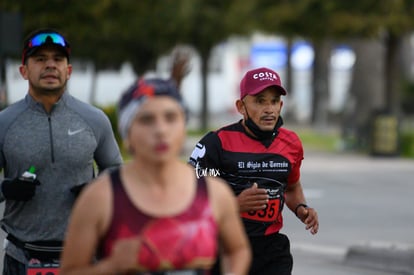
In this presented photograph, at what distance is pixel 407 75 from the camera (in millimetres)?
63094

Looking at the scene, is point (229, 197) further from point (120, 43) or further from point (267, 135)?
point (120, 43)

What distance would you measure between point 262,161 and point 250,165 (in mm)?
71

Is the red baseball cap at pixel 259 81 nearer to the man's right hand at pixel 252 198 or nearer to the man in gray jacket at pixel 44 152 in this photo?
the man's right hand at pixel 252 198

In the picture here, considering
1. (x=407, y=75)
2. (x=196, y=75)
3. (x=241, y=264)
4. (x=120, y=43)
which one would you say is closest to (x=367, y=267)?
(x=241, y=264)

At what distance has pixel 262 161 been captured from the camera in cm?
679

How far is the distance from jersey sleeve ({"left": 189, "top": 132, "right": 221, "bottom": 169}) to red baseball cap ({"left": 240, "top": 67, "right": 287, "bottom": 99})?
12.9 inches

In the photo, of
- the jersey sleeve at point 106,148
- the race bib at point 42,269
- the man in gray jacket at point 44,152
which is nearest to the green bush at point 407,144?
the jersey sleeve at point 106,148

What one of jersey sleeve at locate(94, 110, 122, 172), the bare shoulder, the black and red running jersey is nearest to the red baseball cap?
the black and red running jersey

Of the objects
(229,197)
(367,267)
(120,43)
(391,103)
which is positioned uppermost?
(120,43)

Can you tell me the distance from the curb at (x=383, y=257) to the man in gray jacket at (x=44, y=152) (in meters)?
6.38

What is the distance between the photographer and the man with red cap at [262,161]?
6781mm

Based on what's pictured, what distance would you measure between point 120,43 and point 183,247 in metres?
40.4

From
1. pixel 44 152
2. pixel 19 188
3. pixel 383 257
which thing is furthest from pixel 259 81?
pixel 383 257

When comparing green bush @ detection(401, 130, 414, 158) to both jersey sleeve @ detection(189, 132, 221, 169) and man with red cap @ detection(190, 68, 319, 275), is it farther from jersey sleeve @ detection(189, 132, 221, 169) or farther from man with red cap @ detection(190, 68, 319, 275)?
jersey sleeve @ detection(189, 132, 221, 169)
